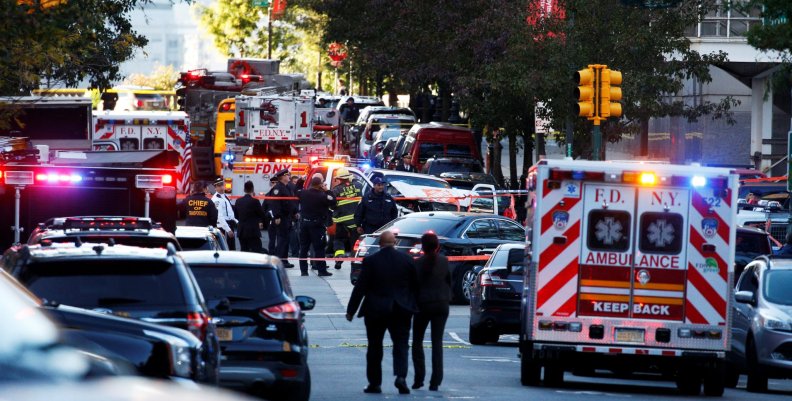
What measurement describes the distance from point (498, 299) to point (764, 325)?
3.84 m

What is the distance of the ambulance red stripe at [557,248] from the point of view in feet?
54.4

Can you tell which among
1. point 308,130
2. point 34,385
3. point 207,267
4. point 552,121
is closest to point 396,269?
point 207,267

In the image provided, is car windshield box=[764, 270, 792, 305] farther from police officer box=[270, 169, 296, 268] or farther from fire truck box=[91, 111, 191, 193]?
fire truck box=[91, 111, 191, 193]

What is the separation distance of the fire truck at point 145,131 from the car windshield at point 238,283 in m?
28.5

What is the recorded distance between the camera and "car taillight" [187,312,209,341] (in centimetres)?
1183

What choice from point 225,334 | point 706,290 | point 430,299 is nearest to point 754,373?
point 706,290

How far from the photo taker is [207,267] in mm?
14148

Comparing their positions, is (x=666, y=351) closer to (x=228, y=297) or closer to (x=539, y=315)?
(x=539, y=315)

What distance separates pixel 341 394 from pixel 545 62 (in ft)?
70.3

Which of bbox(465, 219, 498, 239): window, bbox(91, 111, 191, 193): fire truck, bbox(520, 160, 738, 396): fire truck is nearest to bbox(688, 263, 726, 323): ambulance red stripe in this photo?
bbox(520, 160, 738, 396): fire truck

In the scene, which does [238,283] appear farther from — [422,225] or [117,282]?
[422,225]

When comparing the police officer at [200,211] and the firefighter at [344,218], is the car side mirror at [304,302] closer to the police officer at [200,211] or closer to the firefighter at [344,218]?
the police officer at [200,211]

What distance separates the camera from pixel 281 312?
1386cm

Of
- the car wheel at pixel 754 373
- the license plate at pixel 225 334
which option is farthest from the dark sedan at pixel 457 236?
the license plate at pixel 225 334
